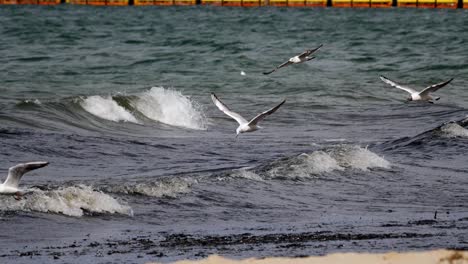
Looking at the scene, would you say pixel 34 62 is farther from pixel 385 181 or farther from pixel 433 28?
pixel 433 28

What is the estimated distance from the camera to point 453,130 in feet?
67.6

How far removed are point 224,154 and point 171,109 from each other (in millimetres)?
6887

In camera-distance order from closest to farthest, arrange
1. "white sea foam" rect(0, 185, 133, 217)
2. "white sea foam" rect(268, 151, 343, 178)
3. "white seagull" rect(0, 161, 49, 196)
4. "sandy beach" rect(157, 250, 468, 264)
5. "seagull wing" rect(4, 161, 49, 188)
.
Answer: "sandy beach" rect(157, 250, 468, 264), "seagull wing" rect(4, 161, 49, 188), "white seagull" rect(0, 161, 49, 196), "white sea foam" rect(0, 185, 133, 217), "white sea foam" rect(268, 151, 343, 178)

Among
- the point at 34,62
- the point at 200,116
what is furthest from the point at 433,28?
the point at 200,116

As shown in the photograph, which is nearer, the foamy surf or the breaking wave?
the foamy surf

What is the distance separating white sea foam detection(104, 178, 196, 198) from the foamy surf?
1641 mm

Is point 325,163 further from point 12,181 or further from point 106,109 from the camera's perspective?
point 106,109

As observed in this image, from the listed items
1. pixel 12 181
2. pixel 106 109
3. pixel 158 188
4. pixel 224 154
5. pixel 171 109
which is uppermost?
pixel 12 181

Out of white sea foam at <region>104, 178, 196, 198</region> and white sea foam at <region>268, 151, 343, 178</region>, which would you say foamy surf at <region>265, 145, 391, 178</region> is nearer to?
white sea foam at <region>268, 151, 343, 178</region>

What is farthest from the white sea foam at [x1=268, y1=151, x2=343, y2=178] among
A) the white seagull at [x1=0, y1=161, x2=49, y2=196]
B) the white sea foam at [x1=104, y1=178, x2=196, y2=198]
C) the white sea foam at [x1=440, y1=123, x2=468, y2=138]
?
the white seagull at [x1=0, y1=161, x2=49, y2=196]

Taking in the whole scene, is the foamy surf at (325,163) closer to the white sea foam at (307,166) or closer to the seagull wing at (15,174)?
the white sea foam at (307,166)

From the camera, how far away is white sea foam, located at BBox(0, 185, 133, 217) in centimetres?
1269

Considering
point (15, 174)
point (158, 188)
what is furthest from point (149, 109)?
point (15, 174)

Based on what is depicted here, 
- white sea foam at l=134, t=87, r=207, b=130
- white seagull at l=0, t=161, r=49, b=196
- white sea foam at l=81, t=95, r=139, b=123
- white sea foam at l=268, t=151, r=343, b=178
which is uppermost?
white seagull at l=0, t=161, r=49, b=196
